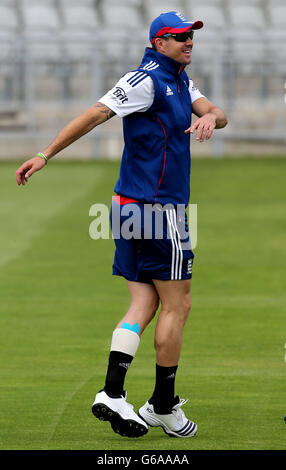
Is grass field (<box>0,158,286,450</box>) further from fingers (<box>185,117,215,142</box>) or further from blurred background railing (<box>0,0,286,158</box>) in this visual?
blurred background railing (<box>0,0,286,158</box>)

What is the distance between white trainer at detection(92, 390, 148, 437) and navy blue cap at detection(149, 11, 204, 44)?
190cm

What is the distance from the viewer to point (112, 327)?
9.39 metres

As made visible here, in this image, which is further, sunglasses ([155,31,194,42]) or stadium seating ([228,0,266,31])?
stadium seating ([228,0,266,31])

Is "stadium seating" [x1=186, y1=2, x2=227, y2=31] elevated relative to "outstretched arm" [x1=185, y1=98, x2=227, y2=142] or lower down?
elevated

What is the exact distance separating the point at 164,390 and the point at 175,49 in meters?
1.82

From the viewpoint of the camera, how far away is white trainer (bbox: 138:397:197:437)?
6145 millimetres

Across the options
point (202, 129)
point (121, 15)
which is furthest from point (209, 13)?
point (202, 129)

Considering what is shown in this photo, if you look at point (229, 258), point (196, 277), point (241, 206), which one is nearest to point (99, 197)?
point (241, 206)

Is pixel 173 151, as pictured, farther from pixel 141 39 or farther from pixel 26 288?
pixel 141 39

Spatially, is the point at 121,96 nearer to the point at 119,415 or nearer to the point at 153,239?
the point at 153,239

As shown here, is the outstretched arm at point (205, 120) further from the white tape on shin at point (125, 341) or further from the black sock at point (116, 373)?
the black sock at point (116, 373)

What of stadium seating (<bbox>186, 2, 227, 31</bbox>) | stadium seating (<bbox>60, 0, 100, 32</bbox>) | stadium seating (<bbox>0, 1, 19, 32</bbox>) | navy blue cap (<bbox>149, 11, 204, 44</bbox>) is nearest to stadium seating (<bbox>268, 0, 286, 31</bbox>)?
stadium seating (<bbox>186, 2, 227, 31</bbox>)

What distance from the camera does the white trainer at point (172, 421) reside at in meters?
6.14

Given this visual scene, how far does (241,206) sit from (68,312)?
801cm
